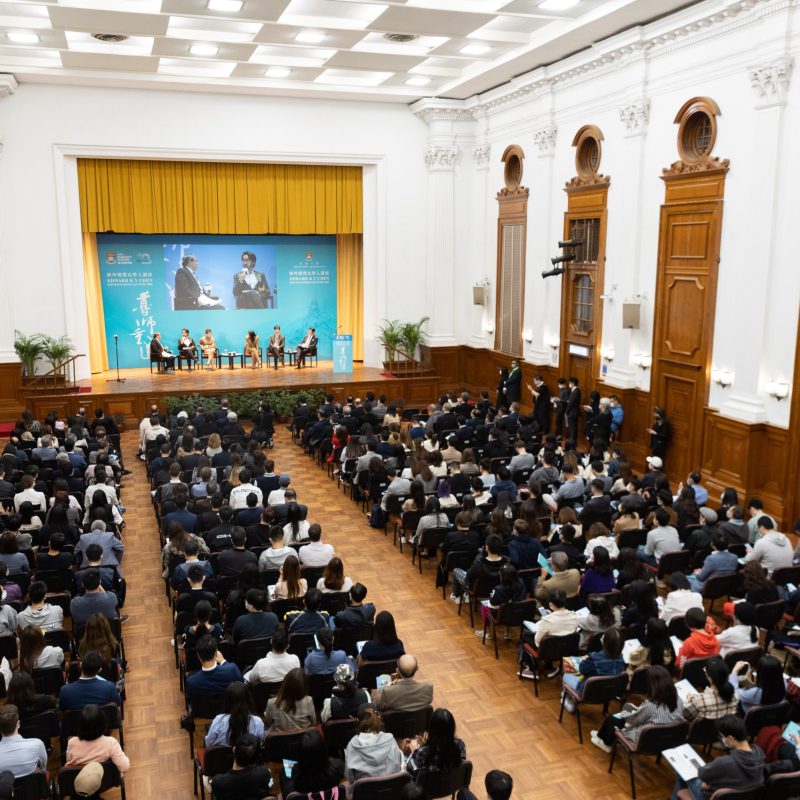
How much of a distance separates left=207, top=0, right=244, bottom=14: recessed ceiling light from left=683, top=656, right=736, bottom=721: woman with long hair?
11.8 m

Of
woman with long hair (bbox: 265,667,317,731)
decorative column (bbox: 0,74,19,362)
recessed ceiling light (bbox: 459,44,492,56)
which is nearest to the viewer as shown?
woman with long hair (bbox: 265,667,317,731)

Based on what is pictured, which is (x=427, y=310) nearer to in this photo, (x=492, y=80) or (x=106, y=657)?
(x=492, y=80)

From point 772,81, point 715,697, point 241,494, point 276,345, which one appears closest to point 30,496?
point 241,494

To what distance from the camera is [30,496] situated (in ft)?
31.2

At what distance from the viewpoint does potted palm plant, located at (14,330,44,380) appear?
17547 mm

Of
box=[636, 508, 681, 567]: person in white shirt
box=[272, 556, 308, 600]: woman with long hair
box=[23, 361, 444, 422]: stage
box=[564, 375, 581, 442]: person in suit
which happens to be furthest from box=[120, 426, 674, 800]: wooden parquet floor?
box=[23, 361, 444, 422]: stage

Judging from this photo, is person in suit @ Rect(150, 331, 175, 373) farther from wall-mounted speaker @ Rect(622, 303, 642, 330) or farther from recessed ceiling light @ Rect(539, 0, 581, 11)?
recessed ceiling light @ Rect(539, 0, 581, 11)

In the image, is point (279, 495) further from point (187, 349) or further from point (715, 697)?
point (187, 349)

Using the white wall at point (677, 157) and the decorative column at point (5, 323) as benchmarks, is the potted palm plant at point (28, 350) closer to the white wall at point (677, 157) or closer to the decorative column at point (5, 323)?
the decorative column at point (5, 323)

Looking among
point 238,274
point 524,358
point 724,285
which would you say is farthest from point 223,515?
point 238,274

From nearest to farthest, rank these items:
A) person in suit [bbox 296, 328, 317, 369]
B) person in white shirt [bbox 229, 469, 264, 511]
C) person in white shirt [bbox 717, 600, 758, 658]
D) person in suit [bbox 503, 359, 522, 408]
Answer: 1. person in white shirt [bbox 717, 600, 758, 658]
2. person in white shirt [bbox 229, 469, 264, 511]
3. person in suit [bbox 503, 359, 522, 408]
4. person in suit [bbox 296, 328, 317, 369]

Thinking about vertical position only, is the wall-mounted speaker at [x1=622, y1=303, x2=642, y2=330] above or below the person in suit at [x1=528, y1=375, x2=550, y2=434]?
above

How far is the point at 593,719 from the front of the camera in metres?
6.77

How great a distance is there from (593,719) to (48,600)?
513cm
